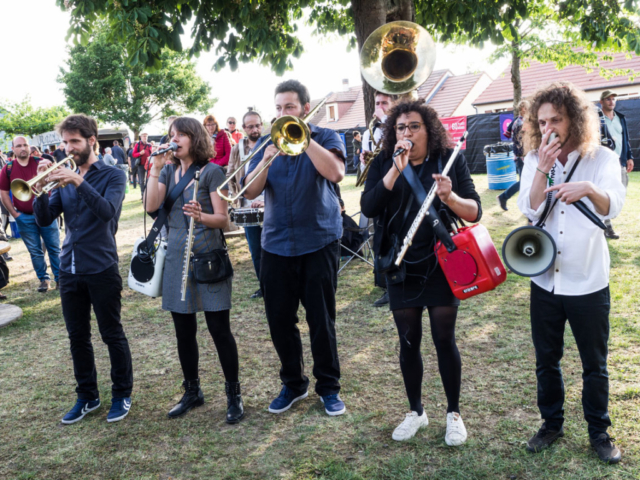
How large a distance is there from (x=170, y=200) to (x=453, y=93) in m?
33.8

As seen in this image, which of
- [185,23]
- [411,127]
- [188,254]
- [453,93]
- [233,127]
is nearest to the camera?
[411,127]

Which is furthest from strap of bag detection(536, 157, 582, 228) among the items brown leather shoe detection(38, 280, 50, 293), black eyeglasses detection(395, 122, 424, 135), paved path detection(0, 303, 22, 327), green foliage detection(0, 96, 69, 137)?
green foliage detection(0, 96, 69, 137)

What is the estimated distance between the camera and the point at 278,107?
3217 millimetres

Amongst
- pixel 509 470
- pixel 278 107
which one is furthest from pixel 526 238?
pixel 278 107

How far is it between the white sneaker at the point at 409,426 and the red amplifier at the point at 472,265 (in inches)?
34.3

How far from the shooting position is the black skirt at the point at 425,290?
2.82 m

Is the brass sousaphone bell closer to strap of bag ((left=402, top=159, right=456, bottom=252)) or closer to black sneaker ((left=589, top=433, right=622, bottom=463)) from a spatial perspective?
strap of bag ((left=402, top=159, right=456, bottom=252))

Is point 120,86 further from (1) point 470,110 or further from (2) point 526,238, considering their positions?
(2) point 526,238

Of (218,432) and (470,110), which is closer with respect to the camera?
(218,432)

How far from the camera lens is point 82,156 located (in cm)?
352

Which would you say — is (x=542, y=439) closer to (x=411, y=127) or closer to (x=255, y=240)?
(x=411, y=127)

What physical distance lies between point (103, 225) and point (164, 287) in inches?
24.4

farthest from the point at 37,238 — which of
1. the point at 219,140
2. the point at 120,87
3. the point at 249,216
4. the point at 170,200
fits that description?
the point at 120,87

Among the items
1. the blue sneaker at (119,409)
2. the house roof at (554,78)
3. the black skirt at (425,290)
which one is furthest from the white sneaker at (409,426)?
the house roof at (554,78)
